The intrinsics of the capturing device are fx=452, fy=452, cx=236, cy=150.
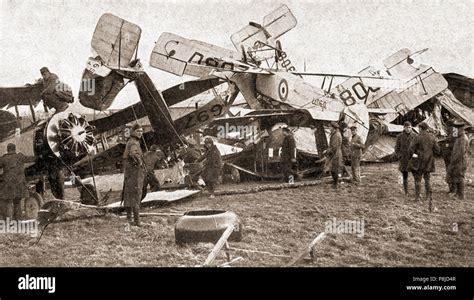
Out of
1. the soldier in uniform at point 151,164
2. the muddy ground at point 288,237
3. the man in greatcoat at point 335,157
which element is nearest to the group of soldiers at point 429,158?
the muddy ground at point 288,237

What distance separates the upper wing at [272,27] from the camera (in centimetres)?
1548

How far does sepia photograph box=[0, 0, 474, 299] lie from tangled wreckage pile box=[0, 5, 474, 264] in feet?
0.15

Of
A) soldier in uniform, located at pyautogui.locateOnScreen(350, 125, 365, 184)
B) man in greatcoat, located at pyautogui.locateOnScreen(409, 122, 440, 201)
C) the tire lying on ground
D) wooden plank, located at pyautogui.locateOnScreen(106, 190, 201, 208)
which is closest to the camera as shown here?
the tire lying on ground

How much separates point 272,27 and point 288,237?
10.3 meters

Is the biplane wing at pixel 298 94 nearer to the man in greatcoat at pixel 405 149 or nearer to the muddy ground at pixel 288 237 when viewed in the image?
the man in greatcoat at pixel 405 149

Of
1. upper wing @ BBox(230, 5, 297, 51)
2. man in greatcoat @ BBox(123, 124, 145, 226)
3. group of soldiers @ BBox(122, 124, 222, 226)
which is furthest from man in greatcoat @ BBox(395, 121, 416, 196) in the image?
upper wing @ BBox(230, 5, 297, 51)

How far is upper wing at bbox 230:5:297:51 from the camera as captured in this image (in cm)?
1548

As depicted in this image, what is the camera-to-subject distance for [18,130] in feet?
30.6

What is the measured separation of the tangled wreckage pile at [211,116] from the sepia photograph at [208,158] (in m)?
0.05

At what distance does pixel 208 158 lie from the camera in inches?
428

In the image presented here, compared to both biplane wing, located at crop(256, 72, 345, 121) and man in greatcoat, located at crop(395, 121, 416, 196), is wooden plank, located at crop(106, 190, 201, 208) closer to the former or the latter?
biplane wing, located at crop(256, 72, 345, 121)
